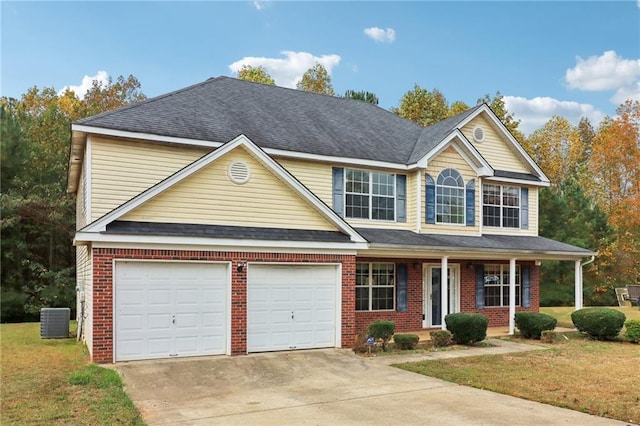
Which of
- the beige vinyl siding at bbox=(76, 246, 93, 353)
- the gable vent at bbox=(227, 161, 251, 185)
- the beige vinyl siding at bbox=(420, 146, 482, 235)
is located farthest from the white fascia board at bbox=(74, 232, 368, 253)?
the beige vinyl siding at bbox=(420, 146, 482, 235)

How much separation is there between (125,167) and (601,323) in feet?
46.4

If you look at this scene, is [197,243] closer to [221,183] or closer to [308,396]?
[221,183]

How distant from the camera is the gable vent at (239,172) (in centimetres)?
1310

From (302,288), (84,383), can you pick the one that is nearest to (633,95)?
(302,288)

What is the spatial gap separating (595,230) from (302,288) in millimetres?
23177

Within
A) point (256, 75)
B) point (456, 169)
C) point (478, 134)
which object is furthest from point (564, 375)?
point (256, 75)

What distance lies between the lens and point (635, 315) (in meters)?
22.9

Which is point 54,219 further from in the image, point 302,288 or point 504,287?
point 504,287

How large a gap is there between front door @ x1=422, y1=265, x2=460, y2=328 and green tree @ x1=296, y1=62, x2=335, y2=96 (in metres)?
25.2

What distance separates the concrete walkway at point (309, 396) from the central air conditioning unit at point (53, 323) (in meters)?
5.90

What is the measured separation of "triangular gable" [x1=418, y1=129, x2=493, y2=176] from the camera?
1777 cm

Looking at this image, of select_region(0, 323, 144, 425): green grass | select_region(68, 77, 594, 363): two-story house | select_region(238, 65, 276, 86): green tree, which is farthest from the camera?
select_region(238, 65, 276, 86): green tree

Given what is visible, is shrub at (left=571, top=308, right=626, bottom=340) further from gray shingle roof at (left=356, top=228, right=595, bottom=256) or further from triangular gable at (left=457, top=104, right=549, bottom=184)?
triangular gable at (left=457, top=104, right=549, bottom=184)

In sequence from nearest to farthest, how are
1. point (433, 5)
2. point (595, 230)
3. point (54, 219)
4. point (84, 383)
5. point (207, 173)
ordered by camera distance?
point (84, 383) < point (207, 173) < point (433, 5) < point (54, 219) < point (595, 230)
